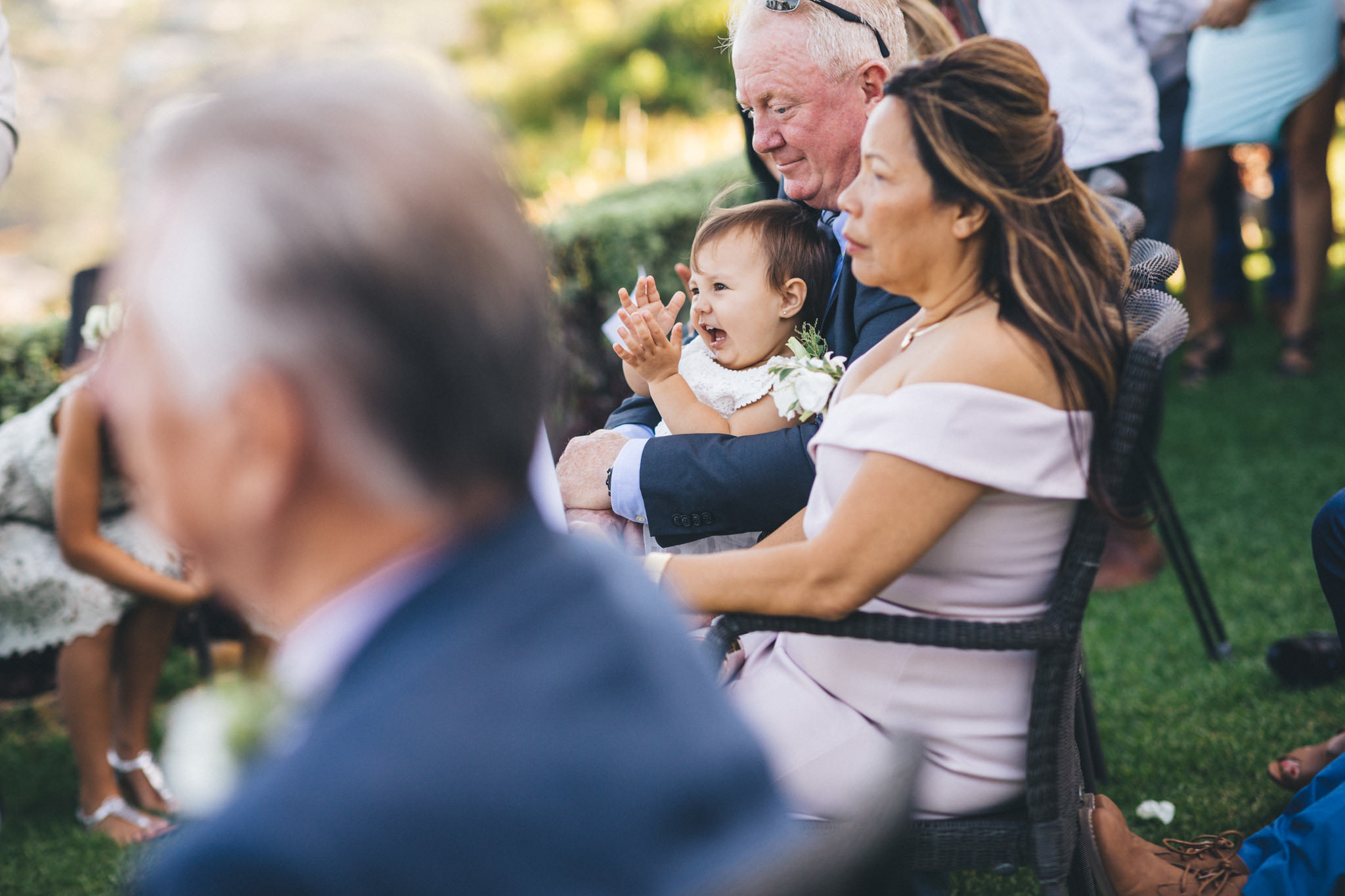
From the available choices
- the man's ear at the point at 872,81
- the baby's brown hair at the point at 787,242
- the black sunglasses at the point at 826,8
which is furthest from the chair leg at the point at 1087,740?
the black sunglasses at the point at 826,8

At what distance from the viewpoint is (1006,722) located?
1.66 metres

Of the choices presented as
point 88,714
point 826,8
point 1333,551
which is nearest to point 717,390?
point 826,8

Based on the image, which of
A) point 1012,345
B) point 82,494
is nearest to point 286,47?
point 1012,345

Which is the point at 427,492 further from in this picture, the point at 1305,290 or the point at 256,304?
the point at 1305,290

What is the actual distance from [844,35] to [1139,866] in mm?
1802

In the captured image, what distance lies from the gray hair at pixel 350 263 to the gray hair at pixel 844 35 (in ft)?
5.83

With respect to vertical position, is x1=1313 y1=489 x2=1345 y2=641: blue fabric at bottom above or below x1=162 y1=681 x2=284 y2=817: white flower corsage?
below

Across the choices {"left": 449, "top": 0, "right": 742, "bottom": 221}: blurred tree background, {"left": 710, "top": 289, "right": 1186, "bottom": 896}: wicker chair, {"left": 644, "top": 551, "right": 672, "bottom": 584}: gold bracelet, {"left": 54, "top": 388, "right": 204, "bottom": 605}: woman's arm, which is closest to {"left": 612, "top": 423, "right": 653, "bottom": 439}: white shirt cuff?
{"left": 644, "top": 551, "right": 672, "bottom": 584}: gold bracelet

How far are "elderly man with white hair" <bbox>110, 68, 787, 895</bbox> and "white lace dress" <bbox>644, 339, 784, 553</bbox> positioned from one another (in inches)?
56.3

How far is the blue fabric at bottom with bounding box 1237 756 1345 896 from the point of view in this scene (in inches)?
71.1

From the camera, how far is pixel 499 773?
27.5 inches

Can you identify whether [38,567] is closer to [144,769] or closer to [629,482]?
[144,769]

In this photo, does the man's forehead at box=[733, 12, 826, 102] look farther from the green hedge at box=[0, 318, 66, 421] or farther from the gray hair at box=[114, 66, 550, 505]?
the green hedge at box=[0, 318, 66, 421]

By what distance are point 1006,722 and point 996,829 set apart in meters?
0.16
